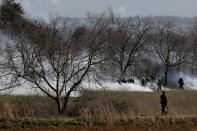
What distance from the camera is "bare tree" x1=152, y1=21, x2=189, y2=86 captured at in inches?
3157

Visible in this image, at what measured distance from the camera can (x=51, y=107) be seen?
3825 cm

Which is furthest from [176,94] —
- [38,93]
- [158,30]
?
[158,30]

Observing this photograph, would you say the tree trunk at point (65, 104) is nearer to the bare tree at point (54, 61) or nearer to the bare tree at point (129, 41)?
the bare tree at point (54, 61)

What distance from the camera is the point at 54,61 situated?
38625 mm

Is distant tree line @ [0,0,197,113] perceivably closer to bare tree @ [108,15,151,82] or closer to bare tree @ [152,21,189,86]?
bare tree @ [108,15,151,82]

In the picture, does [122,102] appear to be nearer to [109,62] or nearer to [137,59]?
[109,62]

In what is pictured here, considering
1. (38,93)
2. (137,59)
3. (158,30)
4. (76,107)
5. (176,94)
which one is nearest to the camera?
(76,107)

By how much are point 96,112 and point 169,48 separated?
4960 centimetres

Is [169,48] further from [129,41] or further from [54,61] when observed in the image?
[54,61]

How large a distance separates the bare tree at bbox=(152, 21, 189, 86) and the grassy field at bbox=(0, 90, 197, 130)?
110 ft

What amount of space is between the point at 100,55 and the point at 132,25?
4175 centimetres

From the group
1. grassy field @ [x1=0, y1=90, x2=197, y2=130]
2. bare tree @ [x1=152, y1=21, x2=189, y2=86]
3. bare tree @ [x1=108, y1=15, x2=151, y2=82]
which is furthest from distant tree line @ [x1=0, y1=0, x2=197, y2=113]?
bare tree @ [x1=152, y1=21, x2=189, y2=86]

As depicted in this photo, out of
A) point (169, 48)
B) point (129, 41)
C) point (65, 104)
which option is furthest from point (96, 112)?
point (169, 48)

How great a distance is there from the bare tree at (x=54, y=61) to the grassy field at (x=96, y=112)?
1.04 metres
